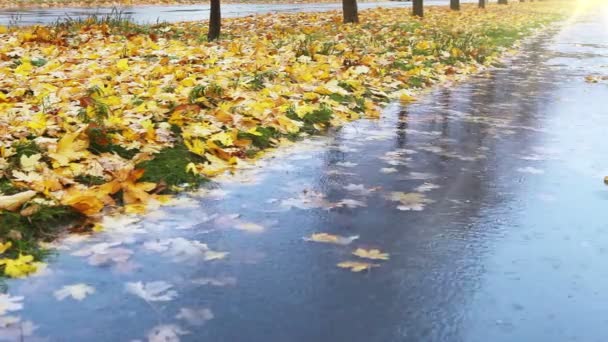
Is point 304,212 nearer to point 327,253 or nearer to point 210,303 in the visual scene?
point 327,253

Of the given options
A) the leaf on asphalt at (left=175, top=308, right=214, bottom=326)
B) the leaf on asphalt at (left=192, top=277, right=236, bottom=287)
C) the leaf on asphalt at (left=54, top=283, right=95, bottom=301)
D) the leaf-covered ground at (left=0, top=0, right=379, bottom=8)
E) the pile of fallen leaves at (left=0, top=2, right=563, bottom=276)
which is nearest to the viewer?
the leaf on asphalt at (left=175, top=308, right=214, bottom=326)

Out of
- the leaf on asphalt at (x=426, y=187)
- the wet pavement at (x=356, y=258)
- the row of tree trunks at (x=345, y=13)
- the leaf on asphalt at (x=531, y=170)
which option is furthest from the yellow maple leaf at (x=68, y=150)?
the row of tree trunks at (x=345, y=13)

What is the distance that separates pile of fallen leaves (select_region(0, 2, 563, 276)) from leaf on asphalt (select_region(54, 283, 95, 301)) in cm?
28

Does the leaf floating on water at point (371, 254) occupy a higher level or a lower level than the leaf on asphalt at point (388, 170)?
lower

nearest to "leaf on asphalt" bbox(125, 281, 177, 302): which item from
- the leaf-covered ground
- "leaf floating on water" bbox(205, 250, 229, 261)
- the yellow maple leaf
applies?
"leaf floating on water" bbox(205, 250, 229, 261)

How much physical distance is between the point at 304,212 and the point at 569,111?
5.02m

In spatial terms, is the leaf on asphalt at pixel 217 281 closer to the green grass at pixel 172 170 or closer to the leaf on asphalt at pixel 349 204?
the leaf on asphalt at pixel 349 204

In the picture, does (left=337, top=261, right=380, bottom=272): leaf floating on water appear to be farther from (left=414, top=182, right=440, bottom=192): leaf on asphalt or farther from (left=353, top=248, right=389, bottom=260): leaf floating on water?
(left=414, top=182, right=440, bottom=192): leaf on asphalt

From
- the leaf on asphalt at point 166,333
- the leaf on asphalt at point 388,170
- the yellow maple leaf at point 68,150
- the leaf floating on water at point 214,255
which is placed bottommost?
the leaf on asphalt at point 166,333

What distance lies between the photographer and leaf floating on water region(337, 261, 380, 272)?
3389 mm

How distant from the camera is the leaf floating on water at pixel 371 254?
3.54 metres

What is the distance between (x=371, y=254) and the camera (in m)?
3.58

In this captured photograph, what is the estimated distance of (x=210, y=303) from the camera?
299 cm

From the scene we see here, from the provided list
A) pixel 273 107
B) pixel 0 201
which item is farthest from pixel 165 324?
pixel 273 107
